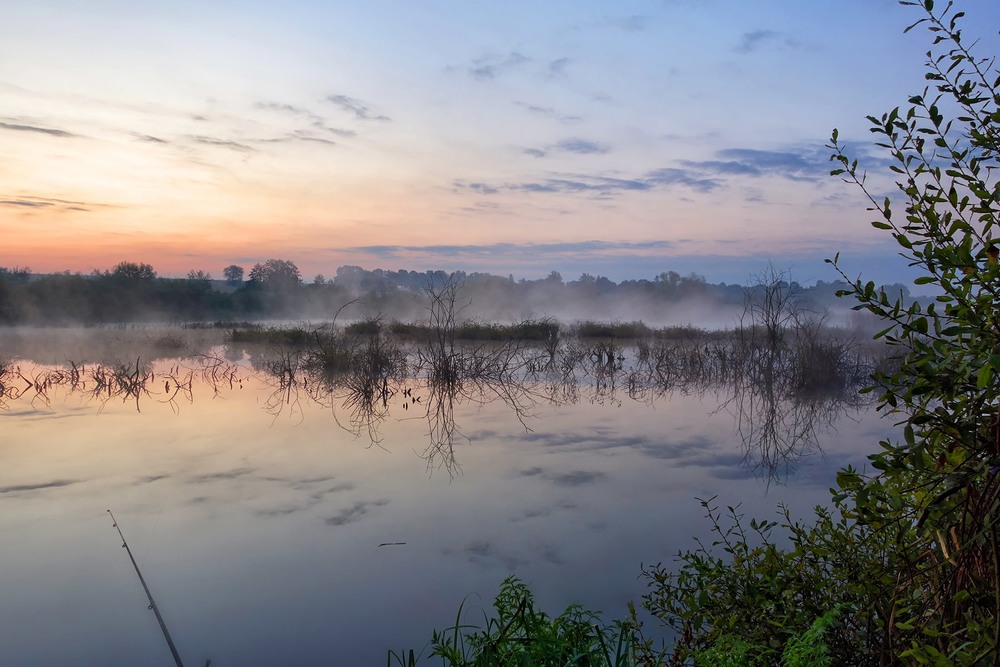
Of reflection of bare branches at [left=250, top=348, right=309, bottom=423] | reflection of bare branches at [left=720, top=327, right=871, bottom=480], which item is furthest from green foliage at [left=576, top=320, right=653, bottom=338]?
reflection of bare branches at [left=250, top=348, right=309, bottom=423]

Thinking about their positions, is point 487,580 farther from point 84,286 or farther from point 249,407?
point 84,286

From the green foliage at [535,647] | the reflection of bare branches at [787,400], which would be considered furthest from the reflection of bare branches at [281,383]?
the green foliage at [535,647]

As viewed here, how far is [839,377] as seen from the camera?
34.8 feet

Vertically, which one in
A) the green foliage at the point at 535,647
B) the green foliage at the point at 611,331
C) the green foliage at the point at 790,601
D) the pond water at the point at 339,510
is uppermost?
the green foliage at the point at 611,331

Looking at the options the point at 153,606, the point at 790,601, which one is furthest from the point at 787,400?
the point at 153,606

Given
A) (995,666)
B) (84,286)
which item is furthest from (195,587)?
(84,286)

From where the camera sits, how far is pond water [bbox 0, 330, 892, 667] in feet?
9.87

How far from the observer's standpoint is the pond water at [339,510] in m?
3.01

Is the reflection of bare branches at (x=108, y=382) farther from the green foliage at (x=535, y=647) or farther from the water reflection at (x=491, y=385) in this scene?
the green foliage at (x=535, y=647)

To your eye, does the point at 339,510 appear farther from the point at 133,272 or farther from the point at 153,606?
the point at 133,272

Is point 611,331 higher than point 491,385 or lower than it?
higher

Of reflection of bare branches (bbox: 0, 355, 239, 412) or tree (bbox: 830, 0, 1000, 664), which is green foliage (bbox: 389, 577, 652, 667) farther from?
reflection of bare branches (bbox: 0, 355, 239, 412)

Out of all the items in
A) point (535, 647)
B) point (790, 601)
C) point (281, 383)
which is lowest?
point (281, 383)

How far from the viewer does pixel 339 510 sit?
4.54 meters
